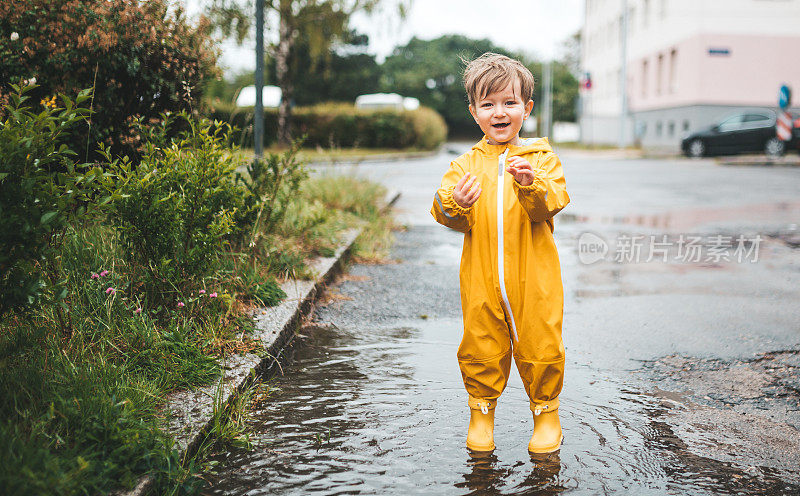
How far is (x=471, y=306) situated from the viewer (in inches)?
110

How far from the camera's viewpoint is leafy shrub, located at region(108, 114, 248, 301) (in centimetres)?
335

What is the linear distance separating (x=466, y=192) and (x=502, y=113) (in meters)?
0.34

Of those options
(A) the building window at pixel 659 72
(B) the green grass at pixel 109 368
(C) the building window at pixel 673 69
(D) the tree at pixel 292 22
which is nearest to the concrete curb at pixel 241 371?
(B) the green grass at pixel 109 368

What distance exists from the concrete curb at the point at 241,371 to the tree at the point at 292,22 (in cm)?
2012

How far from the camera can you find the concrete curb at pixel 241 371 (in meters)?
2.66

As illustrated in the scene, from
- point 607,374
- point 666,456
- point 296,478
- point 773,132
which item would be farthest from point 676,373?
point 773,132

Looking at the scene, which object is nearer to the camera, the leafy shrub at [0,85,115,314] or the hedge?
the leafy shrub at [0,85,115,314]

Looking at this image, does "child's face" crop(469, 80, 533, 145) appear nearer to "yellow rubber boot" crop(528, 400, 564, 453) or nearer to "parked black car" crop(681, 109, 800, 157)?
"yellow rubber boot" crop(528, 400, 564, 453)

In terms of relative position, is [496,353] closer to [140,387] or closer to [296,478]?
[296,478]

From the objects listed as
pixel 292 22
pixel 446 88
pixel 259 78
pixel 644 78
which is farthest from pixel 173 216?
pixel 446 88

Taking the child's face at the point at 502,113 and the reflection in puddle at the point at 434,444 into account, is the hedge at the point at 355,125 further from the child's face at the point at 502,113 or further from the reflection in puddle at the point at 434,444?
the child's face at the point at 502,113

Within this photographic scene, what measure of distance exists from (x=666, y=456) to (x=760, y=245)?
18.6 ft

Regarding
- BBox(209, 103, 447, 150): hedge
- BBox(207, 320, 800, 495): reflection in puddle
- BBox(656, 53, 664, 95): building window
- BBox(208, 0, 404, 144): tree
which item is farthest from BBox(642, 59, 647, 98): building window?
BBox(207, 320, 800, 495): reflection in puddle

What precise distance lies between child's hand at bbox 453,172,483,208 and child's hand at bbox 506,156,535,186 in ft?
0.44
